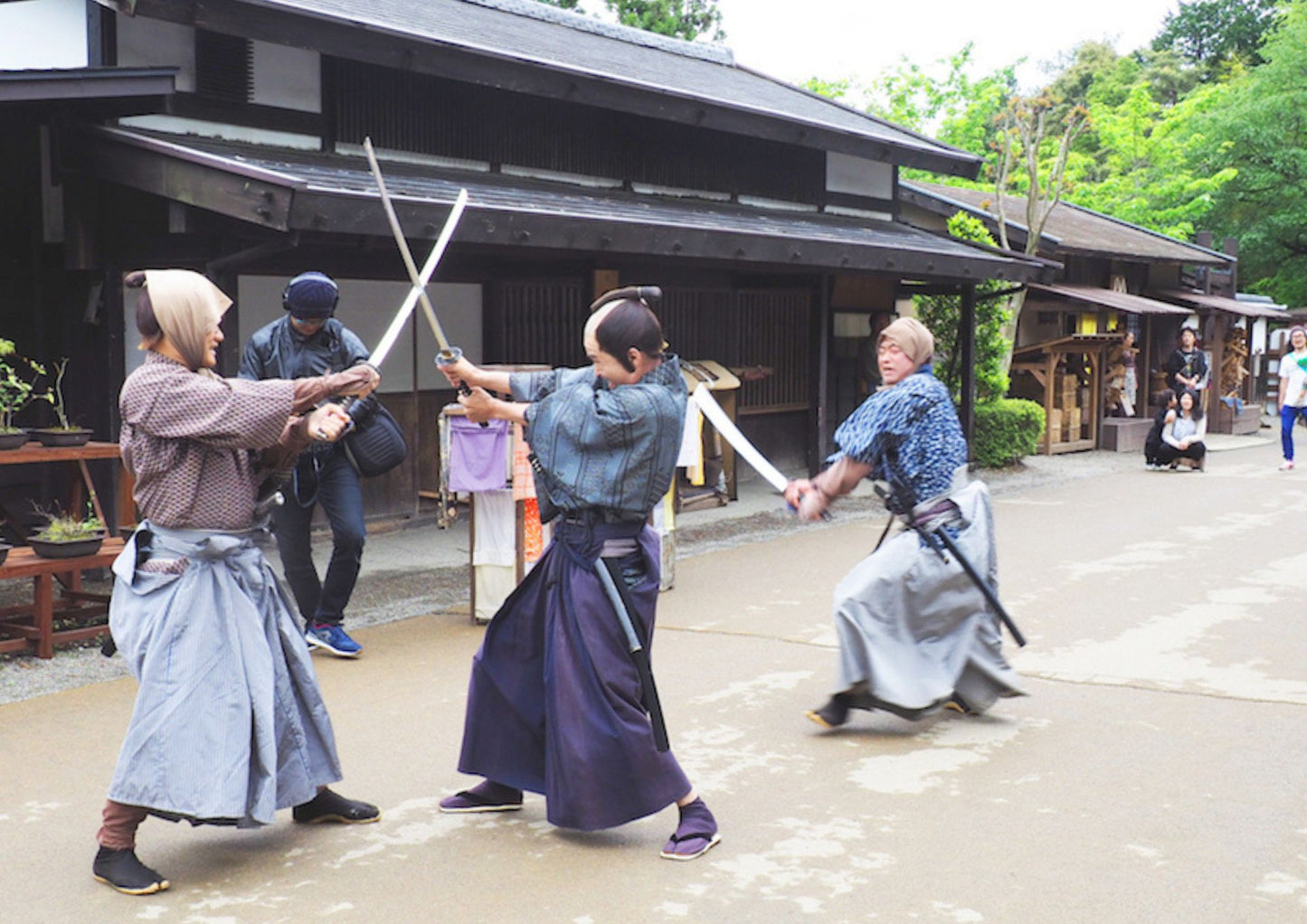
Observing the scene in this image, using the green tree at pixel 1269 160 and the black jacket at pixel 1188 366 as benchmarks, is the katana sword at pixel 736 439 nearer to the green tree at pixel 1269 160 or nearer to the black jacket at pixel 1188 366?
the black jacket at pixel 1188 366

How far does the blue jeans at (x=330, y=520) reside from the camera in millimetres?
6496

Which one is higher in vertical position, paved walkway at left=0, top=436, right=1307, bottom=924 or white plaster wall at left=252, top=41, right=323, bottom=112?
white plaster wall at left=252, top=41, right=323, bottom=112

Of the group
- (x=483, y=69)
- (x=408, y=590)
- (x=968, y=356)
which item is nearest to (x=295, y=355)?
(x=408, y=590)

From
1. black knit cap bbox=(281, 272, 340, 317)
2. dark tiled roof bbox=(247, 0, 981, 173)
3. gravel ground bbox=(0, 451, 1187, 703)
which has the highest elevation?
dark tiled roof bbox=(247, 0, 981, 173)

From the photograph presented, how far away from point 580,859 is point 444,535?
6.82m

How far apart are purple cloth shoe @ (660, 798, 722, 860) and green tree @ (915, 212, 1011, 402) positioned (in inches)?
508

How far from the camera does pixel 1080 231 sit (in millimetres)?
22609

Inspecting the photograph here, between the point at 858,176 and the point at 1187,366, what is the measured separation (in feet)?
16.8

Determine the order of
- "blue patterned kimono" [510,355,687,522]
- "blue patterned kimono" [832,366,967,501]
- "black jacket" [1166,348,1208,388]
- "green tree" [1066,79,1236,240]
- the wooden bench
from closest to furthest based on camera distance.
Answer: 1. "blue patterned kimono" [510,355,687,522]
2. "blue patterned kimono" [832,366,967,501]
3. the wooden bench
4. "black jacket" [1166,348,1208,388]
5. "green tree" [1066,79,1236,240]

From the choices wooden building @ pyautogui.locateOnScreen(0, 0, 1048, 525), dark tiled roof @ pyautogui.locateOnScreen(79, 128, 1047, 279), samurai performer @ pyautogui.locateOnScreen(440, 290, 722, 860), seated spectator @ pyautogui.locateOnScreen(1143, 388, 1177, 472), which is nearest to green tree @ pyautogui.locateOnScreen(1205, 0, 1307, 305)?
seated spectator @ pyautogui.locateOnScreen(1143, 388, 1177, 472)

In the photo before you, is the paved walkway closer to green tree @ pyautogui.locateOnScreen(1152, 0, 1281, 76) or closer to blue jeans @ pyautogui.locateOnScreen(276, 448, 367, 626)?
blue jeans @ pyautogui.locateOnScreen(276, 448, 367, 626)

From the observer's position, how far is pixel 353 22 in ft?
29.1

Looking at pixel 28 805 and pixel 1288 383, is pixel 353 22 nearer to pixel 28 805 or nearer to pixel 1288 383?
pixel 28 805

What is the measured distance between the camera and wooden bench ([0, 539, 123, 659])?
6.48 m
